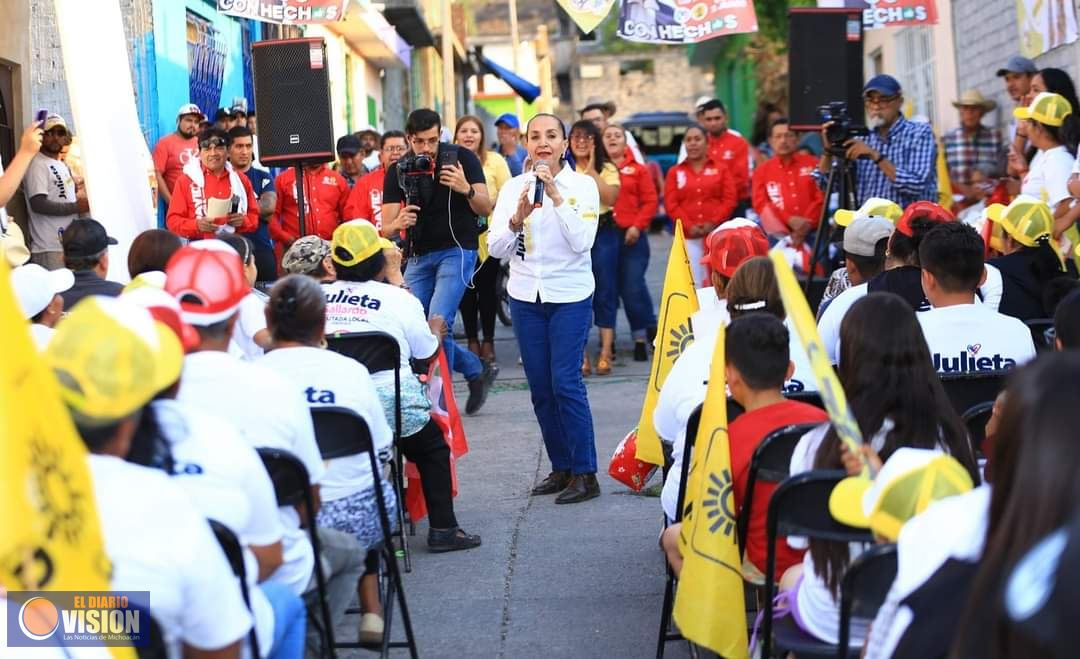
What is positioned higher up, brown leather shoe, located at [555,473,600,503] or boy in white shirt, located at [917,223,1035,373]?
boy in white shirt, located at [917,223,1035,373]

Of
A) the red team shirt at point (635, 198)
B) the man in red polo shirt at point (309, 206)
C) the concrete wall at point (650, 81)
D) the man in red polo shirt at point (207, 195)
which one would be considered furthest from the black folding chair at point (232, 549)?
the concrete wall at point (650, 81)

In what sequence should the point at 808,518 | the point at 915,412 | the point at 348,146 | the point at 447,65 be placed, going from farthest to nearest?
the point at 447,65 → the point at 348,146 → the point at 915,412 → the point at 808,518

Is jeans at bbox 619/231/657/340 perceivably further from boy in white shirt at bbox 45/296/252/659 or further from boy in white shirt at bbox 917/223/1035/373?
boy in white shirt at bbox 45/296/252/659

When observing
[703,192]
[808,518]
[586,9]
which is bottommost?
[808,518]

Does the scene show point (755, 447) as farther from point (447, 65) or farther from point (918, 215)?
point (447, 65)

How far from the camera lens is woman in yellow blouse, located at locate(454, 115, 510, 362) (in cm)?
1077

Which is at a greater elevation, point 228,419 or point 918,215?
point 918,215

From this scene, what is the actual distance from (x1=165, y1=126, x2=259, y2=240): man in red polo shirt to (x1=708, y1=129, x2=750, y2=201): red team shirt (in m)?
3.98

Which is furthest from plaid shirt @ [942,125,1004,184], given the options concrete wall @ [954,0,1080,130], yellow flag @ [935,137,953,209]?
concrete wall @ [954,0,1080,130]

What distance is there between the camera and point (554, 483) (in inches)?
284

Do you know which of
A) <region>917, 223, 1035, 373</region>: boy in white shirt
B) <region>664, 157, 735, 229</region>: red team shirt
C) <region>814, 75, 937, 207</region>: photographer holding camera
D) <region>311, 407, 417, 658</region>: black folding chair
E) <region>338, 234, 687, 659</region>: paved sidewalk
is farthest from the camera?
<region>664, 157, 735, 229</region>: red team shirt

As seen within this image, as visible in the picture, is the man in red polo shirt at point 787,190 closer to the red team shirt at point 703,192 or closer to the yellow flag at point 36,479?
the red team shirt at point 703,192

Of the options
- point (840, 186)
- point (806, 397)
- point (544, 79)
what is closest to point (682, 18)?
point (840, 186)

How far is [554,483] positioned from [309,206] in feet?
17.1
